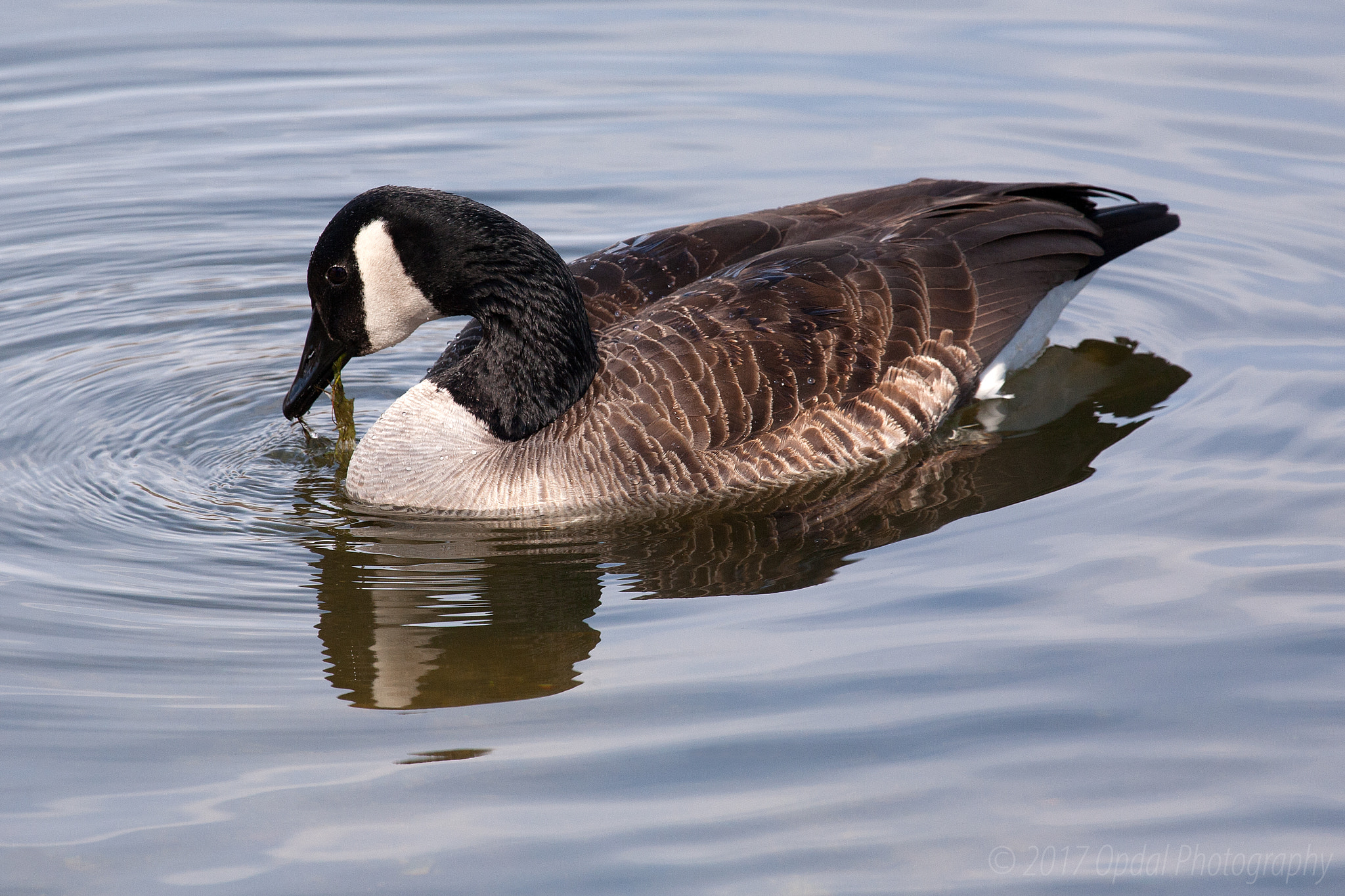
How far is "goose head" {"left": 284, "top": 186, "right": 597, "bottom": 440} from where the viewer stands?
811 centimetres

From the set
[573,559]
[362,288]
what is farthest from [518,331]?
[573,559]

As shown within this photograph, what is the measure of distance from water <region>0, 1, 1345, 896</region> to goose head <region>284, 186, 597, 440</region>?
791mm

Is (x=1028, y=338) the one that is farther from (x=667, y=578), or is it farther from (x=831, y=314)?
(x=667, y=578)

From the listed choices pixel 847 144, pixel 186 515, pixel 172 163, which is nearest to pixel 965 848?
pixel 186 515

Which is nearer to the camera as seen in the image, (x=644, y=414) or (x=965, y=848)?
(x=965, y=848)

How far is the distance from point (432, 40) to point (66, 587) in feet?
32.6

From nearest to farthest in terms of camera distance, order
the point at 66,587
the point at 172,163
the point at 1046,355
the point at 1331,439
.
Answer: the point at 66,587, the point at 1331,439, the point at 1046,355, the point at 172,163

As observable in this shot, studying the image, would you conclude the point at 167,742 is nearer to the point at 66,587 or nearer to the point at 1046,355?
the point at 66,587

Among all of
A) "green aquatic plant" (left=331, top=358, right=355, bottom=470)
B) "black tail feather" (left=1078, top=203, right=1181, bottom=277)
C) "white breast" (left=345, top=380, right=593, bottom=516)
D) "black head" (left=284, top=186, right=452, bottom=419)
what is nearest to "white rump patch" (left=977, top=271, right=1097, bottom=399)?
"black tail feather" (left=1078, top=203, right=1181, bottom=277)

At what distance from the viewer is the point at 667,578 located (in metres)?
7.74

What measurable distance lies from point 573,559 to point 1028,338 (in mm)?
3839

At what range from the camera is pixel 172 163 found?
532 inches

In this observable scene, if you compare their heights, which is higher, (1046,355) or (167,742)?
(1046,355)

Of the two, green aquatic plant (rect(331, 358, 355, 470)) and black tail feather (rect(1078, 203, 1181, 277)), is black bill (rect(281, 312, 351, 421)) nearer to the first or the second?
green aquatic plant (rect(331, 358, 355, 470))
